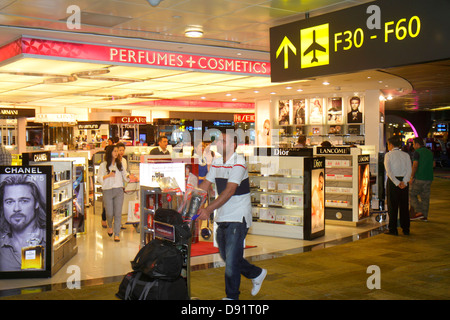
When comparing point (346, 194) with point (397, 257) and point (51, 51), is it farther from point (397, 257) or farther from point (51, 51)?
point (51, 51)

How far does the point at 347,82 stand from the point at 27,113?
8.30 metres

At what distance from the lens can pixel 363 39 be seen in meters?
4.58

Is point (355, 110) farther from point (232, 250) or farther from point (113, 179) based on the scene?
point (232, 250)

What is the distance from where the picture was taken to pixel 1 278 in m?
5.93

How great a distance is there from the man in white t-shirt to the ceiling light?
2.87 meters

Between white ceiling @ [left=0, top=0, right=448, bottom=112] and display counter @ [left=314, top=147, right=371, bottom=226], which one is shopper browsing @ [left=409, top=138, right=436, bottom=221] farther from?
white ceiling @ [left=0, top=0, right=448, bottom=112]

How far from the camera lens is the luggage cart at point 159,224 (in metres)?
4.41

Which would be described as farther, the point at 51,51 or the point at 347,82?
the point at 347,82

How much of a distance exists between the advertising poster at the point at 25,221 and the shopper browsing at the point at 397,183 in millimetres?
5295

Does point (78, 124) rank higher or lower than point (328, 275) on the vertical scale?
higher

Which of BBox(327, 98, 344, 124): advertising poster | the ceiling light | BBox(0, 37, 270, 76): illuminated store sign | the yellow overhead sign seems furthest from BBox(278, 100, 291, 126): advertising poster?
the yellow overhead sign

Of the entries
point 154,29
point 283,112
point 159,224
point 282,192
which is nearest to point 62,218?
point 159,224

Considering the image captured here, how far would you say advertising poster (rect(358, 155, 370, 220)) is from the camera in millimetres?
9578

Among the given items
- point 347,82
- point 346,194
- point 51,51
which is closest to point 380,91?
point 347,82
